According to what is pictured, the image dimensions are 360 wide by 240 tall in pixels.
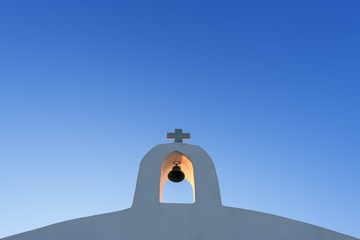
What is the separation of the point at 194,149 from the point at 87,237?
2460 mm

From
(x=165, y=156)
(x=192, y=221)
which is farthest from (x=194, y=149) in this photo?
(x=192, y=221)

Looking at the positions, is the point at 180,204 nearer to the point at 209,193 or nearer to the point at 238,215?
the point at 209,193

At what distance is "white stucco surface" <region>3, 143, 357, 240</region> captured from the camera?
15.3ft

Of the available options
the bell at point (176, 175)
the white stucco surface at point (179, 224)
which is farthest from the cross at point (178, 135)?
the white stucco surface at point (179, 224)

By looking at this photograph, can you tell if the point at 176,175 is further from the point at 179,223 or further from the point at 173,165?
the point at 179,223

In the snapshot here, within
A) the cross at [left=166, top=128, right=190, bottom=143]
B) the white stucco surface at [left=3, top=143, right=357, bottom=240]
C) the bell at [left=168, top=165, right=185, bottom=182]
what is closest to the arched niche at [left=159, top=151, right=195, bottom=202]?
the bell at [left=168, top=165, right=185, bottom=182]

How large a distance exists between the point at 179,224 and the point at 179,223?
16mm

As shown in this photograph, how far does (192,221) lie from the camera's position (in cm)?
489

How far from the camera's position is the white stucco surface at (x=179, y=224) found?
4.67m

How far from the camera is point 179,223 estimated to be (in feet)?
15.9

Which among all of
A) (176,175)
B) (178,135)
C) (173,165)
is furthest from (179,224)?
(178,135)

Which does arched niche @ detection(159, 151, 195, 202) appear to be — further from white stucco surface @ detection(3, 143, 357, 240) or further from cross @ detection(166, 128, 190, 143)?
white stucco surface @ detection(3, 143, 357, 240)

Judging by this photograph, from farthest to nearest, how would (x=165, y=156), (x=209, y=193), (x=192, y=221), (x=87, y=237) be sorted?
(x=165, y=156), (x=209, y=193), (x=192, y=221), (x=87, y=237)

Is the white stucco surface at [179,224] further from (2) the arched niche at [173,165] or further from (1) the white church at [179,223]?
(2) the arched niche at [173,165]
